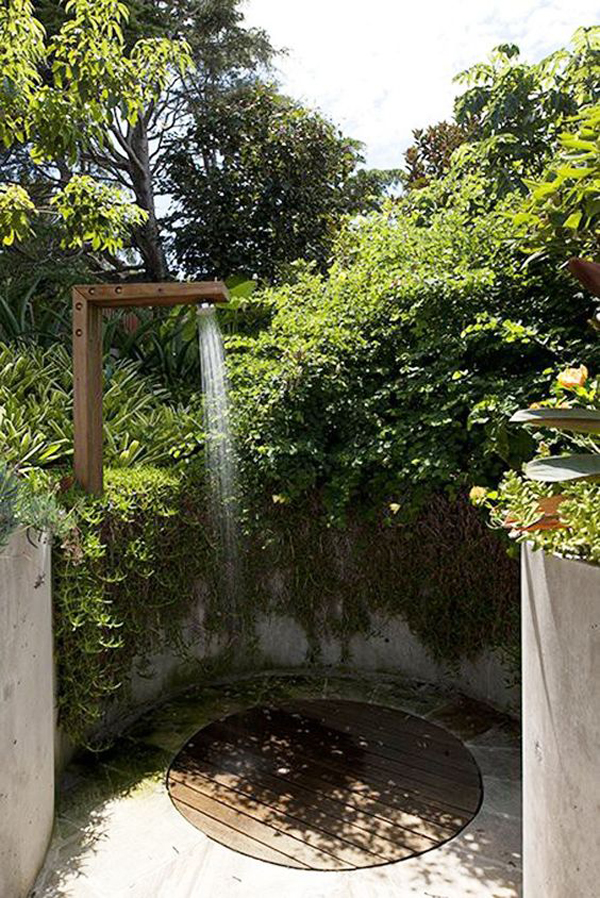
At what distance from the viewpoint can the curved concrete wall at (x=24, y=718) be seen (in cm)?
185

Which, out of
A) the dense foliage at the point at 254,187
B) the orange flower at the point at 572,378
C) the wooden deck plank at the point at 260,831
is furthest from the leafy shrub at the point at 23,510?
the dense foliage at the point at 254,187

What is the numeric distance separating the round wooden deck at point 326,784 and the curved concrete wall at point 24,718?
0.64 meters

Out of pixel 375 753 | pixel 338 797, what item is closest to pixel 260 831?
pixel 338 797

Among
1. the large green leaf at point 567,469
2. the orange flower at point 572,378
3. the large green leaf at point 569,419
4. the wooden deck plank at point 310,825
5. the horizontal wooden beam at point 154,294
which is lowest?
the wooden deck plank at point 310,825

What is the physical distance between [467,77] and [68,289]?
3897 mm

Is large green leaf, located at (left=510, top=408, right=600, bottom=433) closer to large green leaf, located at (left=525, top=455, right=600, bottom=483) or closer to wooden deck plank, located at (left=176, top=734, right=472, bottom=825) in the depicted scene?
large green leaf, located at (left=525, top=455, right=600, bottom=483)

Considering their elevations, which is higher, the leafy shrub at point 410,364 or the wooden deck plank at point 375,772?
the leafy shrub at point 410,364

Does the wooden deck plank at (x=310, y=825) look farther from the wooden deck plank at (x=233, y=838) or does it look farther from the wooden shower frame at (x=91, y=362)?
the wooden shower frame at (x=91, y=362)

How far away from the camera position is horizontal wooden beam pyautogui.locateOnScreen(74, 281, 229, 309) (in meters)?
2.78

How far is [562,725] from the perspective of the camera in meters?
1.49

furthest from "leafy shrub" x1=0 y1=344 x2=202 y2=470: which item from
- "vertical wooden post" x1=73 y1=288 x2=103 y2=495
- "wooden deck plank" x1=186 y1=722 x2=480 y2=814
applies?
"wooden deck plank" x1=186 y1=722 x2=480 y2=814

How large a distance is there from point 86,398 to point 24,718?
1.49m

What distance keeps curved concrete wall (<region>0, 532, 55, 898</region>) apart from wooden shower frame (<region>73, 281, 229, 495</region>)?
709 mm

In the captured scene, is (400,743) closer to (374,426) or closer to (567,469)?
(374,426)
